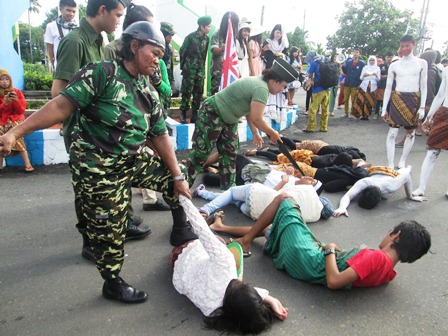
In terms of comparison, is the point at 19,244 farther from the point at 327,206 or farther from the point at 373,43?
the point at 373,43

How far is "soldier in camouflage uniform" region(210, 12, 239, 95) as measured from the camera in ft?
21.2

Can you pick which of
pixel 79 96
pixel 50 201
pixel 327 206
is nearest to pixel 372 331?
pixel 327 206

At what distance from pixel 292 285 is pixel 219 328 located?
0.79m

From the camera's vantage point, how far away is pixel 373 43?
24.8m

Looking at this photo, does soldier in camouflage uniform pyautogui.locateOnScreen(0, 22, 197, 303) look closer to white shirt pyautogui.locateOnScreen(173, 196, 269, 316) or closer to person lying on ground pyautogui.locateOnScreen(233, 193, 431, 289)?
white shirt pyautogui.locateOnScreen(173, 196, 269, 316)

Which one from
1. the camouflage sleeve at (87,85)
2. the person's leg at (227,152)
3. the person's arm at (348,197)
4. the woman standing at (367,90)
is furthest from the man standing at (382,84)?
the camouflage sleeve at (87,85)

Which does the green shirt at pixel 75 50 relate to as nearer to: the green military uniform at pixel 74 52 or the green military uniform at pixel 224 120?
the green military uniform at pixel 74 52

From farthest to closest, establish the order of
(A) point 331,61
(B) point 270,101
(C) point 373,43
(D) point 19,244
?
(C) point 373,43 < (A) point 331,61 < (B) point 270,101 < (D) point 19,244

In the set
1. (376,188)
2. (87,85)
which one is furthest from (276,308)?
(376,188)

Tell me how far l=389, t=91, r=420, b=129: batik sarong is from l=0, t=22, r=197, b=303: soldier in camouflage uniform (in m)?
4.44

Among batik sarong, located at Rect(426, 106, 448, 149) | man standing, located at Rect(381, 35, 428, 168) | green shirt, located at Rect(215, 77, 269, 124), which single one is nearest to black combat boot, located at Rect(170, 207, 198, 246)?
green shirt, located at Rect(215, 77, 269, 124)

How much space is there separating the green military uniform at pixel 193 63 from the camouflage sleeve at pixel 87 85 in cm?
481

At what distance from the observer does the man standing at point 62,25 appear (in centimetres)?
469

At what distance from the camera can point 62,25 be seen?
5.12 m
